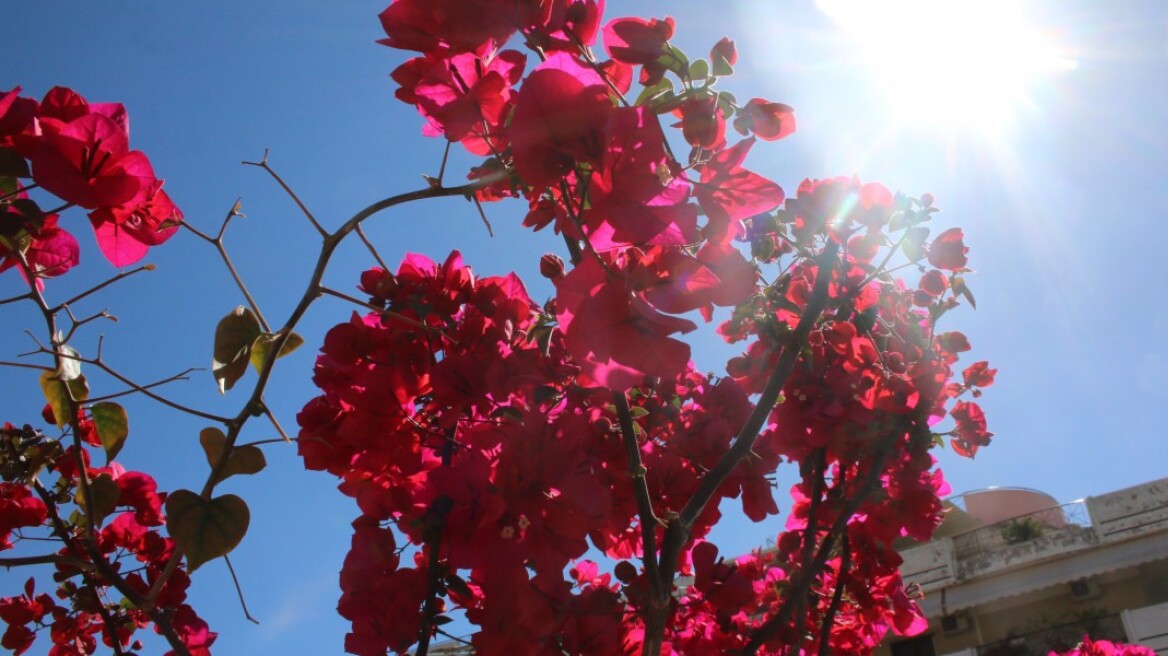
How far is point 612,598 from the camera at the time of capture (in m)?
1.02

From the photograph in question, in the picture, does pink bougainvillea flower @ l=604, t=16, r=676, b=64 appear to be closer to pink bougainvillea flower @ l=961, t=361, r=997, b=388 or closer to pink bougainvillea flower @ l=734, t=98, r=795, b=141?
pink bougainvillea flower @ l=734, t=98, r=795, b=141

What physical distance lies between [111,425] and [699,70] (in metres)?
0.83

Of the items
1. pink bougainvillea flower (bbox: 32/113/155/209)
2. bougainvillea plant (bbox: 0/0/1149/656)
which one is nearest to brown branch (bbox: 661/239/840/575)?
bougainvillea plant (bbox: 0/0/1149/656)

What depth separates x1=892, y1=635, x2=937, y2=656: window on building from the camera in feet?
29.9

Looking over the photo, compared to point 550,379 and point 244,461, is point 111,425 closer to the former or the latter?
point 244,461

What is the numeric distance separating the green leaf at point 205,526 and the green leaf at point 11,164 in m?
0.36

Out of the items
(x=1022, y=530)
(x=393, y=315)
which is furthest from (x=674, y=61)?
(x=1022, y=530)

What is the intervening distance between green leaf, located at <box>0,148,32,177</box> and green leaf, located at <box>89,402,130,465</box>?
0.34 m

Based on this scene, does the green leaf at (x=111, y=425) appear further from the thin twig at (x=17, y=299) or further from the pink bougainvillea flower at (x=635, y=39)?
the pink bougainvillea flower at (x=635, y=39)

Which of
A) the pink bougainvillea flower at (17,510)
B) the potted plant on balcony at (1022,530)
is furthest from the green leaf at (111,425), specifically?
the potted plant on balcony at (1022,530)

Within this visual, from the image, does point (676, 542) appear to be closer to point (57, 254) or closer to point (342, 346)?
point (342, 346)

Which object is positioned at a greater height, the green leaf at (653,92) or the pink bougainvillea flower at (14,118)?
the pink bougainvillea flower at (14,118)

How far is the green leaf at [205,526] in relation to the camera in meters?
0.88

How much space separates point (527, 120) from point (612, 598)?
0.62m
